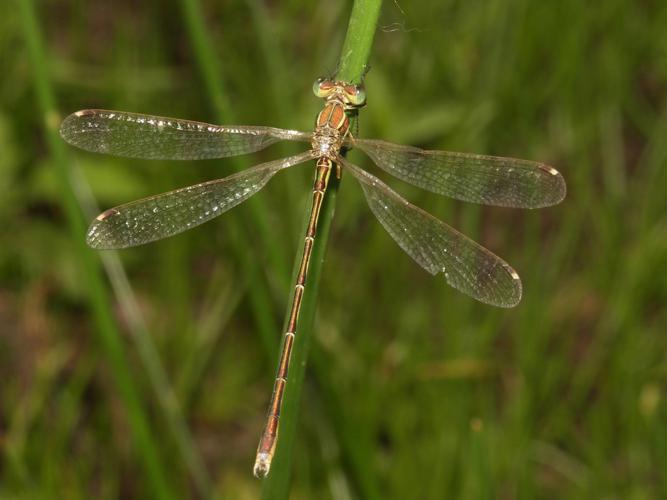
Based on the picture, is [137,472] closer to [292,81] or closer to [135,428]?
[135,428]

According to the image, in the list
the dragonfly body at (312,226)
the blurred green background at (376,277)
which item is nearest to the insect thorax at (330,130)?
the dragonfly body at (312,226)

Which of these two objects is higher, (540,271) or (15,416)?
(540,271)

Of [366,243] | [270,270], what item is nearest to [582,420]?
[366,243]

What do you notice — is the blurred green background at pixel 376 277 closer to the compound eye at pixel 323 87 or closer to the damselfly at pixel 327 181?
the damselfly at pixel 327 181

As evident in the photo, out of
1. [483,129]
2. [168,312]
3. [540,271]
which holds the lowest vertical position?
[168,312]

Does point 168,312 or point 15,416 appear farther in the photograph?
point 168,312

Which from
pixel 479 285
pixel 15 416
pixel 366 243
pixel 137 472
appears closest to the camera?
pixel 479 285

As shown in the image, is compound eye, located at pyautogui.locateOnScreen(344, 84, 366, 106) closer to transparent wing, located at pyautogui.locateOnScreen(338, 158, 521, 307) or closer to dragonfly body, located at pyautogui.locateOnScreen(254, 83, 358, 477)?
dragonfly body, located at pyautogui.locateOnScreen(254, 83, 358, 477)
